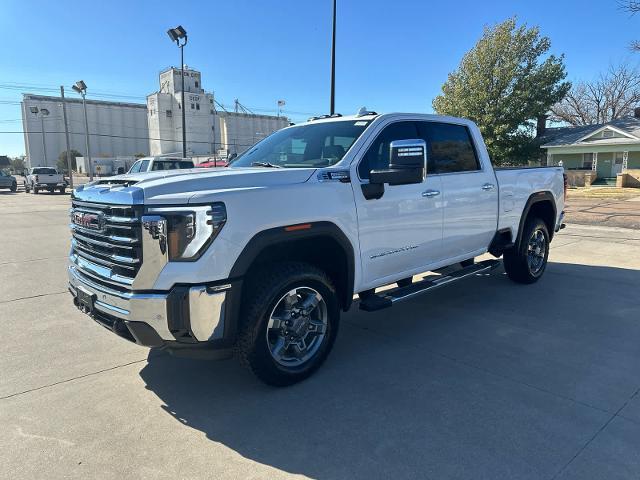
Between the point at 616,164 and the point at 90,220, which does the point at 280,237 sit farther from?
the point at 616,164

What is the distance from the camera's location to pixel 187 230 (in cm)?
285

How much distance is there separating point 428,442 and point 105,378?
253cm

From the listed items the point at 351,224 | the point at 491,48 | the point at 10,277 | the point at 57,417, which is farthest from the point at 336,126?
the point at 491,48

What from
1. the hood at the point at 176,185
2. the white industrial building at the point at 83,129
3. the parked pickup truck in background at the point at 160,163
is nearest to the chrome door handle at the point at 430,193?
the hood at the point at 176,185

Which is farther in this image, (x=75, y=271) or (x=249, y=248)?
(x=75, y=271)

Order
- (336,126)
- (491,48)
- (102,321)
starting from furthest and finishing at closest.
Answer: (491,48) → (336,126) → (102,321)

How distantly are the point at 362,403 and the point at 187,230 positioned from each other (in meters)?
1.68

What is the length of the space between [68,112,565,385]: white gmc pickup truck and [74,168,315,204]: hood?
0.4 inches

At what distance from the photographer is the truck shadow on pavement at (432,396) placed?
2.67 m

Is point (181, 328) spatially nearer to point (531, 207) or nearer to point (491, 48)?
point (531, 207)

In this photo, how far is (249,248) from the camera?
3018 mm

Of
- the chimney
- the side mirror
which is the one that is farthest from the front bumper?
the chimney

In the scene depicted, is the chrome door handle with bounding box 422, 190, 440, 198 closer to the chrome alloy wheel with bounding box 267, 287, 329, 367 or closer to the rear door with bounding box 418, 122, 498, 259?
the rear door with bounding box 418, 122, 498, 259

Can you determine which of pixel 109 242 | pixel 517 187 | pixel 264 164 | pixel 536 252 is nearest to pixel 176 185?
pixel 109 242
